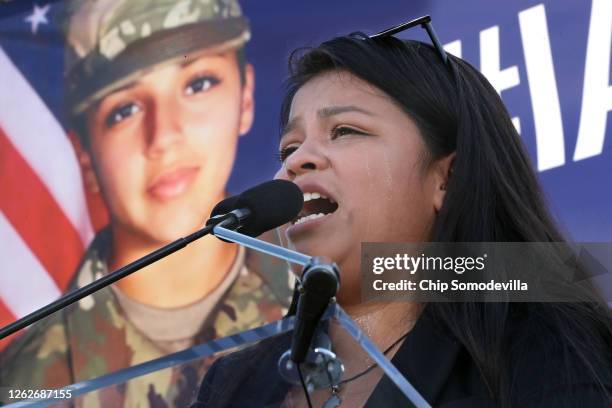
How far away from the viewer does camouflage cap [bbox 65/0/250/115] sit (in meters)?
3.04

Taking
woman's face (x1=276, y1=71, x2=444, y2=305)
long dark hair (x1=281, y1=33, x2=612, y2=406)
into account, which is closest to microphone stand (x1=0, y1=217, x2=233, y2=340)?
woman's face (x1=276, y1=71, x2=444, y2=305)

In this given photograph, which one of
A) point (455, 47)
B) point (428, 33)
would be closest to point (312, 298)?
point (428, 33)

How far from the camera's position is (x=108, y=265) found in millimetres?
2975

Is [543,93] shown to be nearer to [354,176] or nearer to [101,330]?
[354,176]

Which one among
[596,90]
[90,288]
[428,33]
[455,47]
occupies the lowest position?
[90,288]

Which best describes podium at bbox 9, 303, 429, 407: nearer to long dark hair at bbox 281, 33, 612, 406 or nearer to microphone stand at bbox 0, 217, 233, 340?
microphone stand at bbox 0, 217, 233, 340

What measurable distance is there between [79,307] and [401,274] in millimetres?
1556

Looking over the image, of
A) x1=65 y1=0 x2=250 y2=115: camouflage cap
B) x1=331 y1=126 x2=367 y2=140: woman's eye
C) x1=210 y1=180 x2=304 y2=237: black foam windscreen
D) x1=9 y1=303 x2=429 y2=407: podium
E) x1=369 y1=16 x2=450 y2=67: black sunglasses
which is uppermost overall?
x1=65 y1=0 x2=250 y2=115: camouflage cap

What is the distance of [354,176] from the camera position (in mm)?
1658

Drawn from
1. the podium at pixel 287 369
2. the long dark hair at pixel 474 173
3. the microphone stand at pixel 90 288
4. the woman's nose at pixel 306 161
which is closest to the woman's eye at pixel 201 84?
the long dark hair at pixel 474 173

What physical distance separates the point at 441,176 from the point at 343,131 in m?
0.21

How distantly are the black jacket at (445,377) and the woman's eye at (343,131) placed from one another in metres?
0.37

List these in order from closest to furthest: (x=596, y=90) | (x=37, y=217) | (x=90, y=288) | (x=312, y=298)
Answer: (x=312, y=298) < (x=90, y=288) < (x=596, y=90) < (x=37, y=217)

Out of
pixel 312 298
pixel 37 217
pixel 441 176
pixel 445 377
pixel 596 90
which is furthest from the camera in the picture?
pixel 37 217
